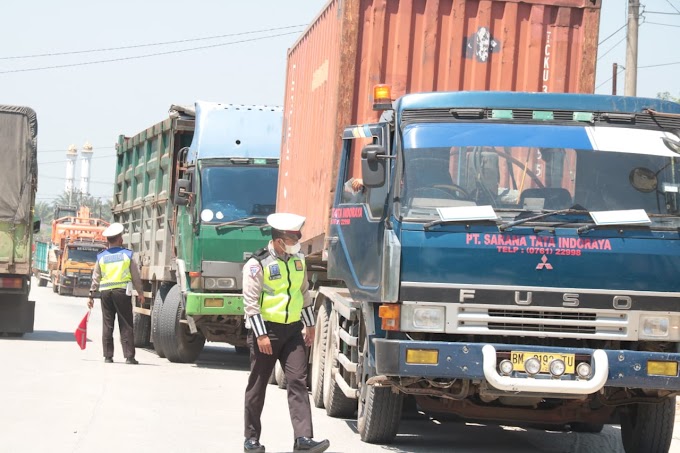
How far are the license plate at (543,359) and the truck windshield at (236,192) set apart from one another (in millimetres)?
8691

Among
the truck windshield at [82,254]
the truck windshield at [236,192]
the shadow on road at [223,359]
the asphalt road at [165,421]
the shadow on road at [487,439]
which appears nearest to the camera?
the asphalt road at [165,421]

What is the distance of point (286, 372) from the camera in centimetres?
925

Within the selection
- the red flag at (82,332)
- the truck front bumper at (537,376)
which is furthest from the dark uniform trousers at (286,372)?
the red flag at (82,332)

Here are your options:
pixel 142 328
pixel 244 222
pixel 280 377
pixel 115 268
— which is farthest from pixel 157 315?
pixel 280 377

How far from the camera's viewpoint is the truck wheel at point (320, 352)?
41.4 ft

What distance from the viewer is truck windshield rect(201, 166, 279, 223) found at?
56.7 ft

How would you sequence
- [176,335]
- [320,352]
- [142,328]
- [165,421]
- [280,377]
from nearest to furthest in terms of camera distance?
[165,421] → [320,352] → [280,377] → [176,335] → [142,328]

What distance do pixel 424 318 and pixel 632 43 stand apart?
45.7 feet

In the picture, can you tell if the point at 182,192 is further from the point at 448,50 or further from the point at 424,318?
the point at 424,318

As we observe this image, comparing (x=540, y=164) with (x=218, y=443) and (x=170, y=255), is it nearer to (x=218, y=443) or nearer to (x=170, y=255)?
(x=218, y=443)

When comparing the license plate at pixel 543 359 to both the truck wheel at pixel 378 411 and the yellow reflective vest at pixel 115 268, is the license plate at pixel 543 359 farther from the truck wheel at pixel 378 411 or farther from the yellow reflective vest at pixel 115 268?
the yellow reflective vest at pixel 115 268

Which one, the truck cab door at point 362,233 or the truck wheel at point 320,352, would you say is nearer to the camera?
the truck cab door at point 362,233

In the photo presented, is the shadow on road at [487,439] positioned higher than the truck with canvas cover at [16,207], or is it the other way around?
the truck with canvas cover at [16,207]

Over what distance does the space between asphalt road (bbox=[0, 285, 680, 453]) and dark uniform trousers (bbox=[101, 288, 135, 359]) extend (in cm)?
47
